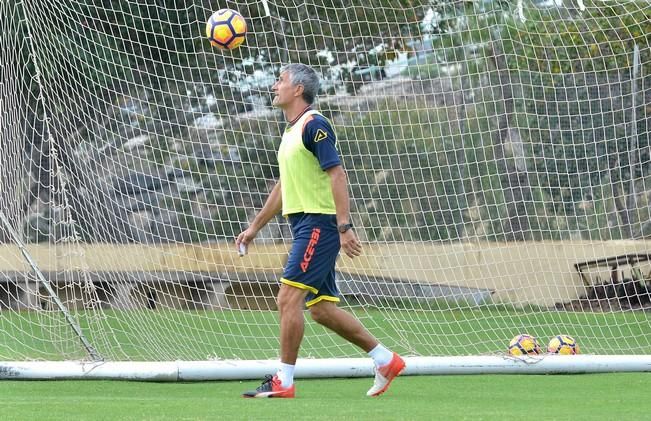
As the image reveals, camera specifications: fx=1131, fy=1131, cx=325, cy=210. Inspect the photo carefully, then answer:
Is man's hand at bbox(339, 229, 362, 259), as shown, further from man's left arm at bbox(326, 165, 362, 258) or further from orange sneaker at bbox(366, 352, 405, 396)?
orange sneaker at bbox(366, 352, 405, 396)

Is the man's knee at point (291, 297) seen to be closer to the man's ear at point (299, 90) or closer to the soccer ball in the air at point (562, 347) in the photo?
the man's ear at point (299, 90)

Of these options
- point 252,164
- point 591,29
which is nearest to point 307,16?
point 252,164

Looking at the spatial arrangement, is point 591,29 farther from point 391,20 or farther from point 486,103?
point 391,20

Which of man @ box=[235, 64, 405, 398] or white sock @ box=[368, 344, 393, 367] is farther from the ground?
man @ box=[235, 64, 405, 398]

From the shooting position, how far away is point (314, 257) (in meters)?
5.93

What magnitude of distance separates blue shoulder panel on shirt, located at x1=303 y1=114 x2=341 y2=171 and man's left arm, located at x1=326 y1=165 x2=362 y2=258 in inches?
2.0

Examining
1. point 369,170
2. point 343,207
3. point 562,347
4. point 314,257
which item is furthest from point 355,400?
point 369,170

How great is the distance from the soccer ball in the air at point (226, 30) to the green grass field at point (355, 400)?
2168mm

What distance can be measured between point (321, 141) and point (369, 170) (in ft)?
15.9

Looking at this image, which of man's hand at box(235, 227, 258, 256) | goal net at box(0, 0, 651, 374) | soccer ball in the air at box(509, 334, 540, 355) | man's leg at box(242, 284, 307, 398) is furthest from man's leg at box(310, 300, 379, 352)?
goal net at box(0, 0, 651, 374)

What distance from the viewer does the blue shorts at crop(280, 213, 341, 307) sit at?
233 inches

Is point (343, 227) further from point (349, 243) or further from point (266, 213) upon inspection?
point (266, 213)

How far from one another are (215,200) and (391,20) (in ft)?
8.31

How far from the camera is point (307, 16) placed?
10.6m
